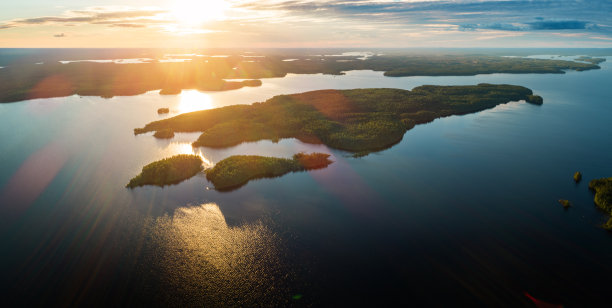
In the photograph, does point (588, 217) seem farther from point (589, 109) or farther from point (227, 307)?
point (589, 109)

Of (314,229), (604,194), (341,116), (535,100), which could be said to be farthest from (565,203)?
(535,100)

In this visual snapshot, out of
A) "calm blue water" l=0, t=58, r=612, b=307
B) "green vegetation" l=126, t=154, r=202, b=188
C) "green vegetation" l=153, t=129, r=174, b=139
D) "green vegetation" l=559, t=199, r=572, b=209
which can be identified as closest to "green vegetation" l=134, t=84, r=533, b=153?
"green vegetation" l=153, t=129, r=174, b=139

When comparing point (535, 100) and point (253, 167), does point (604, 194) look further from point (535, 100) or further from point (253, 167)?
point (535, 100)

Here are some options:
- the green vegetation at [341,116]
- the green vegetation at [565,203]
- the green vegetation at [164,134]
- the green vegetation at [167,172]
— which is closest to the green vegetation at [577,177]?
the green vegetation at [565,203]

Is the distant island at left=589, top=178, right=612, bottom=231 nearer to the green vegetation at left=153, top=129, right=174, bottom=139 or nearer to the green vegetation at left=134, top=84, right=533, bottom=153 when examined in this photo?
the green vegetation at left=134, top=84, right=533, bottom=153

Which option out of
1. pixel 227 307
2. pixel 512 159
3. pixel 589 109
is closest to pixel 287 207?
pixel 227 307

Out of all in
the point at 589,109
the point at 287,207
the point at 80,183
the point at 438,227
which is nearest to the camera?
the point at 438,227
